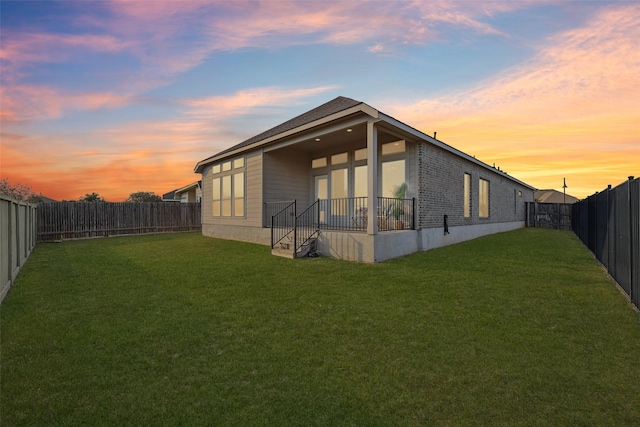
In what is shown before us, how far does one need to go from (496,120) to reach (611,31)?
14.3 ft

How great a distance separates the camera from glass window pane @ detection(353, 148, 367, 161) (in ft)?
36.3

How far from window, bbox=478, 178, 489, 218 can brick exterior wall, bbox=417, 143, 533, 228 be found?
0.25 meters

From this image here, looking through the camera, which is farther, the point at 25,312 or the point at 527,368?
the point at 25,312

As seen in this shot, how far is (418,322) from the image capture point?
395 centimetres

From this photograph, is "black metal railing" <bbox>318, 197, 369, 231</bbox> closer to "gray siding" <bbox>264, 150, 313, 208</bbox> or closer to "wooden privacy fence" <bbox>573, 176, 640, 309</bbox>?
"gray siding" <bbox>264, 150, 313, 208</bbox>

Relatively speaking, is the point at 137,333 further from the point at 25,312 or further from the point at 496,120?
the point at 496,120

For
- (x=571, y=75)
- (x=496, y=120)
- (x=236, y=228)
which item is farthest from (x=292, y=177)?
(x=571, y=75)

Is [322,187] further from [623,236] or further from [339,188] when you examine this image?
[623,236]

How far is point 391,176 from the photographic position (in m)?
10.4

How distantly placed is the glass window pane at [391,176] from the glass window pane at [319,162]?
2.86 meters

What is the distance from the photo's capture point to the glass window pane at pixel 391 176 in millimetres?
10172

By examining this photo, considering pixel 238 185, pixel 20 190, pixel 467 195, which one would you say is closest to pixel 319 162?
pixel 238 185

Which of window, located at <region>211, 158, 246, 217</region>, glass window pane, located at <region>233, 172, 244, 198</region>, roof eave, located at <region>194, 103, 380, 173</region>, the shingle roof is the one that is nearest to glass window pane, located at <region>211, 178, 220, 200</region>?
window, located at <region>211, 158, 246, 217</region>

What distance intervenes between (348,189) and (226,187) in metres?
6.08
